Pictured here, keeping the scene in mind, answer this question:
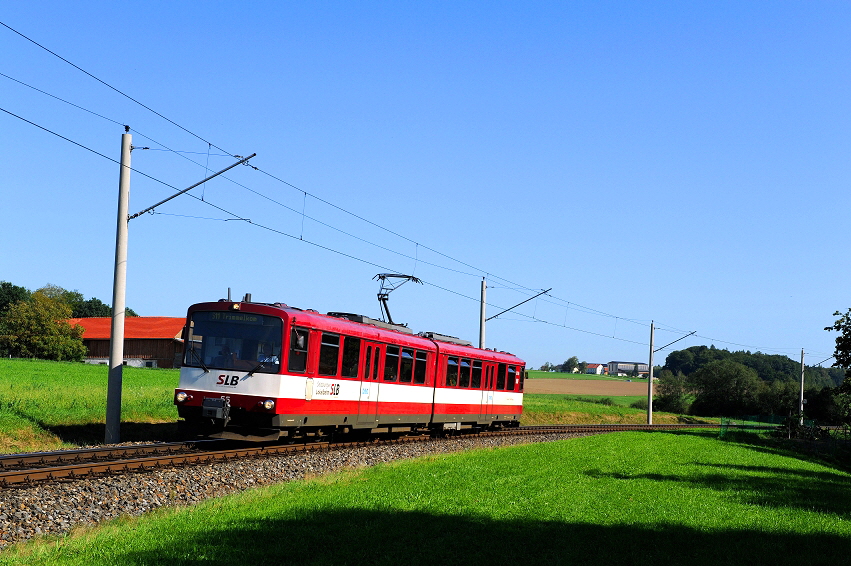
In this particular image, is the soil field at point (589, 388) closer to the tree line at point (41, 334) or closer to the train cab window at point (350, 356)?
the tree line at point (41, 334)

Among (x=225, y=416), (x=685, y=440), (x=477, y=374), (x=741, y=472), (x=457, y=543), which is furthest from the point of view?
(x=685, y=440)

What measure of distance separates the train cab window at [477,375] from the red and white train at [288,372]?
6.03 meters

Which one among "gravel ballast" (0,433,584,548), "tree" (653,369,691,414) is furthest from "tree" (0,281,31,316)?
"gravel ballast" (0,433,584,548)

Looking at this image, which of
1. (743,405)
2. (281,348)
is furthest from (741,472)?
(743,405)

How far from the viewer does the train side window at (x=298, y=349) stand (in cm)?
1912

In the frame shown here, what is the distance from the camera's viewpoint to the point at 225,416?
61.2ft

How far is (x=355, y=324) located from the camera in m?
22.2

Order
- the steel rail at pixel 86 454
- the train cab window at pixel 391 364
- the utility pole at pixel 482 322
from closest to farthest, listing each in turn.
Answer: the steel rail at pixel 86 454 < the train cab window at pixel 391 364 < the utility pole at pixel 482 322

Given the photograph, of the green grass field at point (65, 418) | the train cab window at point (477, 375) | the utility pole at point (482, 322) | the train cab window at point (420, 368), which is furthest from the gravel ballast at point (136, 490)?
the utility pole at point (482, 322)

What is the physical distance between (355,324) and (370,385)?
5.98 feet

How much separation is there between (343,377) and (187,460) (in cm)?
552

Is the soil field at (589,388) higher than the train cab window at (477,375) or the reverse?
the reverse

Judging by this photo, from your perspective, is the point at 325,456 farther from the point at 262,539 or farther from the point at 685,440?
the point at 685,440

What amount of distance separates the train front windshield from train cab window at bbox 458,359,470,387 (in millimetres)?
11928
